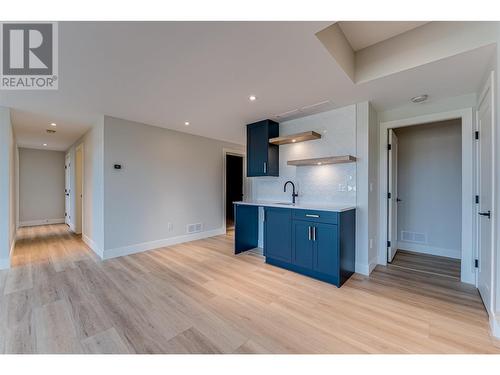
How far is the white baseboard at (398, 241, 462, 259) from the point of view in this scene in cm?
349

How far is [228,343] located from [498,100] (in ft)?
9.14

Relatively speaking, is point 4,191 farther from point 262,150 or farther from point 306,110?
point 306,110

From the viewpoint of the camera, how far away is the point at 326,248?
255cm

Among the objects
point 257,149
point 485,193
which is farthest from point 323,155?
point 485,193

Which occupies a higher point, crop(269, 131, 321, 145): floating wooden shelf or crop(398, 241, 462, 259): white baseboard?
crop(269, 131, 321, 145): floating wooden shelf

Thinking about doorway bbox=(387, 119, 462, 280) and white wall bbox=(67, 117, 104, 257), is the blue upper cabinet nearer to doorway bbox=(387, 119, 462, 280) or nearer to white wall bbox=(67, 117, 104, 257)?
doorway bbox=(387, 119, 462, 280)

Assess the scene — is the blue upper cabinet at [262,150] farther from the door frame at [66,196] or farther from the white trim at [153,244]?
the door frame at [66,196]

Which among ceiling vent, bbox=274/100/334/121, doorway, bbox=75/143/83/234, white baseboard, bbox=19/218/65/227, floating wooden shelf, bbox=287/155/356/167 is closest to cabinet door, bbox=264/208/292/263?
floating wooden shelf, bbox=287/155/356/167

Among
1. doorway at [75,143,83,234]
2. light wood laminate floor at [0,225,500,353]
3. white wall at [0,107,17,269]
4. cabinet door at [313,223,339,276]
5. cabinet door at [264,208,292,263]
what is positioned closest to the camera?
light wood laminate floor at [0,225,500,353]

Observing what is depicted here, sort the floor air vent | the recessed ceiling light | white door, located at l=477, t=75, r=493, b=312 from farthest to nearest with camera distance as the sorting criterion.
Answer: the floor air vent < the recessed ceiling light < white door, located at l=477, t=75, r=493, b=312

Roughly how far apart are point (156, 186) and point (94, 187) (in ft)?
3.31
